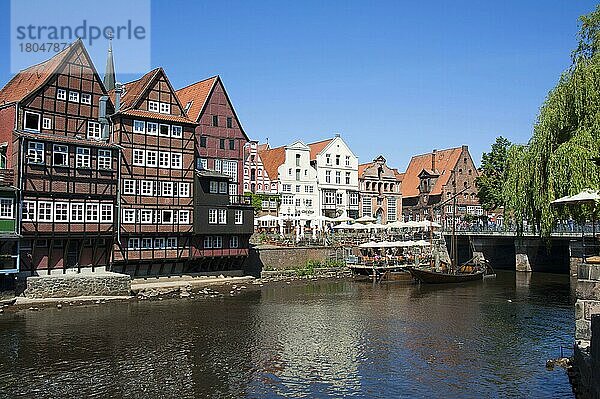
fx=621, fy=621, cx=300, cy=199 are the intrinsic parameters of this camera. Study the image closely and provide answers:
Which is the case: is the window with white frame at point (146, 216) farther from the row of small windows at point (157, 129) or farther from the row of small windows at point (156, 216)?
the row of small windows at point (157, 129)

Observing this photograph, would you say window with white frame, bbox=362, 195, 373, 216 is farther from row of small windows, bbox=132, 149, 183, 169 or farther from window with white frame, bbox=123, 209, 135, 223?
window with white frame, bbox=123, 209, 135, 223

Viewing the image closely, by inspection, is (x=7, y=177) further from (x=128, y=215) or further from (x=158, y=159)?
(x=158, y=159)

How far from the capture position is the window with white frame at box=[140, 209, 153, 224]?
45.2 meters

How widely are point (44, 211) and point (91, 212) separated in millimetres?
3373

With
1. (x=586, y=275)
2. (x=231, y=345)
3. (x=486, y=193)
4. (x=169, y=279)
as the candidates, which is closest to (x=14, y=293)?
(x=169, y=279)

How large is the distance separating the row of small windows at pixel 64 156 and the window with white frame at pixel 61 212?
258 cm

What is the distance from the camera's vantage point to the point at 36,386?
69.6 ft

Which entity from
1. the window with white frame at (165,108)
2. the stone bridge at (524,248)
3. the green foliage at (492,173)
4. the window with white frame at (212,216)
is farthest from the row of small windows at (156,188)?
the green foliage at (492,173)

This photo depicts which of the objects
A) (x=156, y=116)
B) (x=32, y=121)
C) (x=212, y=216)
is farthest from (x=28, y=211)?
(x=212, y=216)

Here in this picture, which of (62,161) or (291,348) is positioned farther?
(62,161)

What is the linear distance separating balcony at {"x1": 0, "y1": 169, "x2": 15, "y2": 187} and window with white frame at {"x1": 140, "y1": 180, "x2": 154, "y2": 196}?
909cm

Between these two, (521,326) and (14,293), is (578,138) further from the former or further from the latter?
(14,293)

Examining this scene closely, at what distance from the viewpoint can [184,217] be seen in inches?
1863

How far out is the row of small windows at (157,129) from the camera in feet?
149
